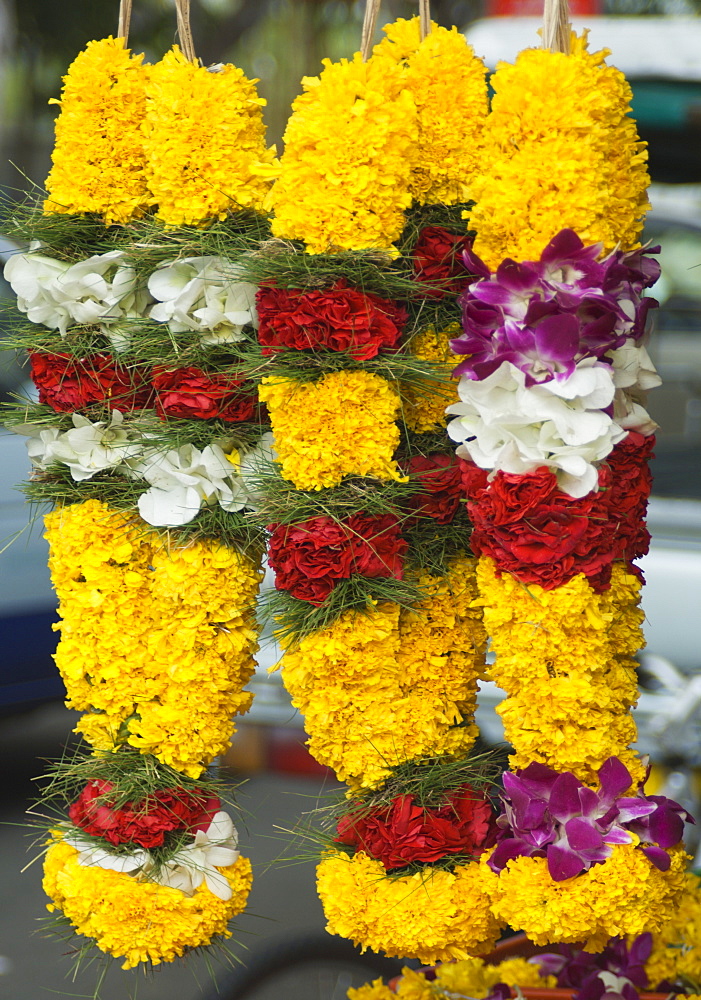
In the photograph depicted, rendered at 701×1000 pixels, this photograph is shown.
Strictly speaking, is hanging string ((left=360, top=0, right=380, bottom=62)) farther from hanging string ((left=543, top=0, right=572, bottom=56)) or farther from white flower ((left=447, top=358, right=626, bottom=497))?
white flower ((left=447, top=358, right=626, bottom=497))

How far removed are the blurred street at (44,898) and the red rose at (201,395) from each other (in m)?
0.92

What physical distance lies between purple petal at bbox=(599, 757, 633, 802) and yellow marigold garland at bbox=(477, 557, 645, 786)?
0.06 feet

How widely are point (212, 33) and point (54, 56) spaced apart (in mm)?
1443

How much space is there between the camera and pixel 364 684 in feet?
4.27

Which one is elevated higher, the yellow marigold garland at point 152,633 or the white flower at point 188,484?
the white flower at point 188,484

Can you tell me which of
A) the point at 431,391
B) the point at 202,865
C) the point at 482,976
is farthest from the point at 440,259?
the point at 482,976

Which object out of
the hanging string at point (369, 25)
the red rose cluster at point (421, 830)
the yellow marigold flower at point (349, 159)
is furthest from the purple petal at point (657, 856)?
the hanging string at point (369, 25)

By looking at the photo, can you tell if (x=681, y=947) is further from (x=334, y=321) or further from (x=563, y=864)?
(x=334, y=321)

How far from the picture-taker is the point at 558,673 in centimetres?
120

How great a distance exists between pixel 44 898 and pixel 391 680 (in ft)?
6.36

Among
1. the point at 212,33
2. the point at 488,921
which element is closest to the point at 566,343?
the point at 488,921

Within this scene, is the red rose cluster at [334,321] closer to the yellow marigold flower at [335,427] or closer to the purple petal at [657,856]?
the yellow marigold flower at [335,427]

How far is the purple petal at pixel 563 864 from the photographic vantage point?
116 centimetres

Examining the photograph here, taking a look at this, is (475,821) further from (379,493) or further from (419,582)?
(379,493)
